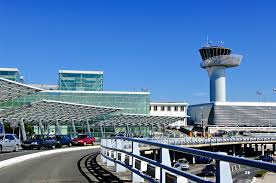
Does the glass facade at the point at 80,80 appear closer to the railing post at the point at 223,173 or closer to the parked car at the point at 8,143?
the parked car at the point at 8,143

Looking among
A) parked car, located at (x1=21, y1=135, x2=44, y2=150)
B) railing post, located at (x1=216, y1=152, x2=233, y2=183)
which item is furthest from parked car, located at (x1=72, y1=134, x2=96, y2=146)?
railing post, located at (x1=216, y1=152, x2=233, y2=183)

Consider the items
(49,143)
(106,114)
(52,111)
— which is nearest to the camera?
(49,143)

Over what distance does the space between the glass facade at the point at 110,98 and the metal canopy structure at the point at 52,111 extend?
84.7ft

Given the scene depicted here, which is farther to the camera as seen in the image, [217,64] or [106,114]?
[217,64]

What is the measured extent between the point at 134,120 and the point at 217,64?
83.8 m

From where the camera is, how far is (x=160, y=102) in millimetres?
180000

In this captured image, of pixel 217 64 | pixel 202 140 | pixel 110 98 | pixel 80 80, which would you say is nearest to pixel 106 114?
pixel 202 140

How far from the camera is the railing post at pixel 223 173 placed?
18.7 feet

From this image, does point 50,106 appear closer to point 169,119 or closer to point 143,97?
point 169,119

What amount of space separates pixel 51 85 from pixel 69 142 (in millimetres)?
109855

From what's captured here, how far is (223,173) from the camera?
5742 millimetres

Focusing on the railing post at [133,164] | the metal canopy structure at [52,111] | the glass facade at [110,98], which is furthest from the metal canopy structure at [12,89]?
the glass facade at [110,98]

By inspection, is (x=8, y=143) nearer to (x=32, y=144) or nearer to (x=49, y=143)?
(x=32, y=144)

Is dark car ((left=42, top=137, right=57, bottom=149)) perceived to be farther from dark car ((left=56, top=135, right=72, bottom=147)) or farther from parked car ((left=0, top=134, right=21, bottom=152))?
parked car ((left=0, top=134, right=21, bottom=152))
